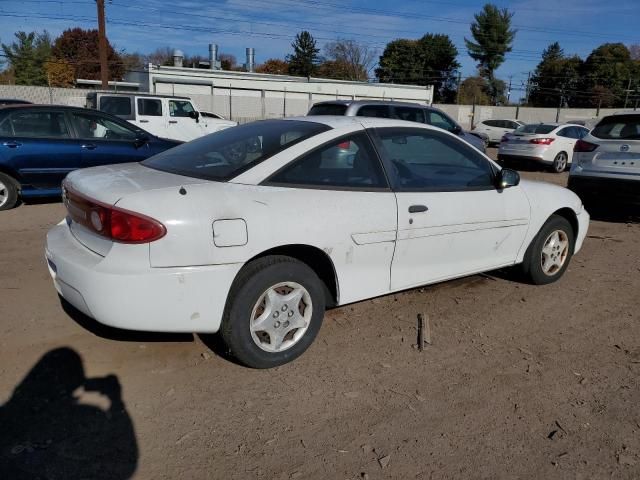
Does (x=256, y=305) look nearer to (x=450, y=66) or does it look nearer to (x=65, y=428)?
(x=65, y=428)

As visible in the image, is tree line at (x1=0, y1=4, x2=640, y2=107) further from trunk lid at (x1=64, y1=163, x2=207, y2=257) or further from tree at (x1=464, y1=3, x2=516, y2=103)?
trunk lid at (x1=64, y1=163, x2=207, y2=257)

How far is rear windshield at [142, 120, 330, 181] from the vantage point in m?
3.37

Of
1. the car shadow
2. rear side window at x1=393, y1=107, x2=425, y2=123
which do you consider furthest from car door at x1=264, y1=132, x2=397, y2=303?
rear side window at x1=393, y1=107, x2=425, y2=123

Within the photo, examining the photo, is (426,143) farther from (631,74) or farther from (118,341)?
(631,74)

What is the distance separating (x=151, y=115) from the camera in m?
15.1

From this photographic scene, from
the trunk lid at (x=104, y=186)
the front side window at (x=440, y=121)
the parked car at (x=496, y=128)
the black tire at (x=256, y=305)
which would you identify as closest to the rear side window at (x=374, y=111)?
the front side window at (x=440, y=121)

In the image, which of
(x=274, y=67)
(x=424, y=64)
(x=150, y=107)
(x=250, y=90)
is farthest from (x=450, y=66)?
(x=150, y=107)

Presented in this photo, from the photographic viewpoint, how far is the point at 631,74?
60938 millimetres

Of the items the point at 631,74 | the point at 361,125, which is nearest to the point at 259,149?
the point at 361,125

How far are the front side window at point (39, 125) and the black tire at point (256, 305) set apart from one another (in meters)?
6.11

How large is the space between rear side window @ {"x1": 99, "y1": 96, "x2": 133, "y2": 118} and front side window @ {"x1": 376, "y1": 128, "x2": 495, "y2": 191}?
12.5m

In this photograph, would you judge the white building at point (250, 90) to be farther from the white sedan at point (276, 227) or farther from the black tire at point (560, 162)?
the white sedan at point (276, 227)

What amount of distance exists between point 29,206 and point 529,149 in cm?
1300

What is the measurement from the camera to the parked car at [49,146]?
751 cm
